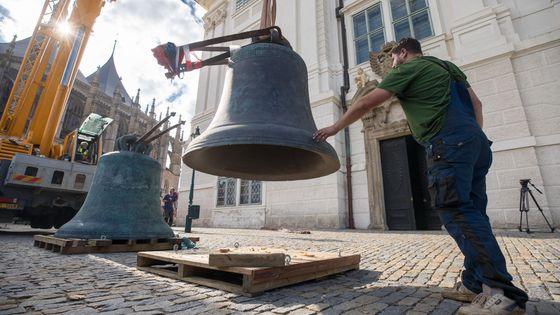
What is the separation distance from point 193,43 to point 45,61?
10.5 meters

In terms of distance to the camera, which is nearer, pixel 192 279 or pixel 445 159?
pixel 445 159

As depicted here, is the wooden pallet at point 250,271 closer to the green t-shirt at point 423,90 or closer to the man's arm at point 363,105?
the man's arm at point 363,105

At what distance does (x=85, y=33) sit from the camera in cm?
1002

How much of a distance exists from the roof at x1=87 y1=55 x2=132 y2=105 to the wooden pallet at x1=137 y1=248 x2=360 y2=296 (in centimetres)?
4926

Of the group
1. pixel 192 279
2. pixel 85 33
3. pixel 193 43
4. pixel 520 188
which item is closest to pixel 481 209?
pixel 192 279

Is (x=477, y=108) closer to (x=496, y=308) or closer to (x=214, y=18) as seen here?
(x=496, y=308)

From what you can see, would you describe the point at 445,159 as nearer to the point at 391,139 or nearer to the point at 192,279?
the point at 192,279

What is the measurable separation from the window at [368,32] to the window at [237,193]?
22.5 feet

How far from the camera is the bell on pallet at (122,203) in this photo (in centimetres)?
416

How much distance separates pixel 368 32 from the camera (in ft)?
36.3

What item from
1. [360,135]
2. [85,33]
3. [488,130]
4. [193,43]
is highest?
[85,33]

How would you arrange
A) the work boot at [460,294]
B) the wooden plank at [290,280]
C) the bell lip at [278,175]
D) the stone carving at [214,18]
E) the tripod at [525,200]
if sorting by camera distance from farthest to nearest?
the stone carving at [214,18] → the tripod at [525,200] → the bell lip at [278,175] → the wooden plank at [290,280] → the work boot at [460,294]

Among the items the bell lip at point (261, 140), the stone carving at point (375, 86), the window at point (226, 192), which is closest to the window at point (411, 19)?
the stone carving at point (375, 86)

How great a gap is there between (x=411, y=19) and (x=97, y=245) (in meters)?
11.7
